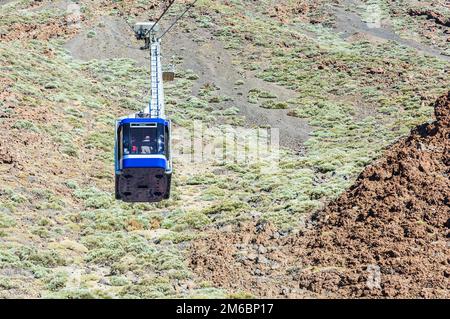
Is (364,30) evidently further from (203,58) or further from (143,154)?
(143,154)

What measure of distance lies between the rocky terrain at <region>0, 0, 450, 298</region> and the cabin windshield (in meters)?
4.82

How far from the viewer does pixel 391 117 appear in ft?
179

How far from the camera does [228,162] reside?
44938 millimetres

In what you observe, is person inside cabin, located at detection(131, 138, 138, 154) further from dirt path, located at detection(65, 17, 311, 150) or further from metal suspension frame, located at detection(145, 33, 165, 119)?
dirt path, located at detection(65, 17, 311, 150)

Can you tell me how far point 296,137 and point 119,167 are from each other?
2912cm

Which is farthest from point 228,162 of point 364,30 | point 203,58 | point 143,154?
point 364,30

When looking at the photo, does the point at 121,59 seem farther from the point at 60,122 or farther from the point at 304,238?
the point at 304,238

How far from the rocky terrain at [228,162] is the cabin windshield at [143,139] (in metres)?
4.82

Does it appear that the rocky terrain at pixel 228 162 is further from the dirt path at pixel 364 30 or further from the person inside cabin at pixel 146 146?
the person inside cabin at pixel 146 146

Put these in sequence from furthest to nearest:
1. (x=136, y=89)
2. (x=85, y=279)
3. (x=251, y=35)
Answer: (x=251, y=35) → (x=136, y=89) → (x=85, y=279)

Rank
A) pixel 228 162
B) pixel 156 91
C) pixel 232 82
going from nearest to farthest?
pixel 156 91 → pixel 228 162 → pixel 232 82

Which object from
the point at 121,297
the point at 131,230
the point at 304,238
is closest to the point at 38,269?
the point at 121,297

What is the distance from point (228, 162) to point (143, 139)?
67.0ft

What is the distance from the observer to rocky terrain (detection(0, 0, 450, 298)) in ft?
82.6
